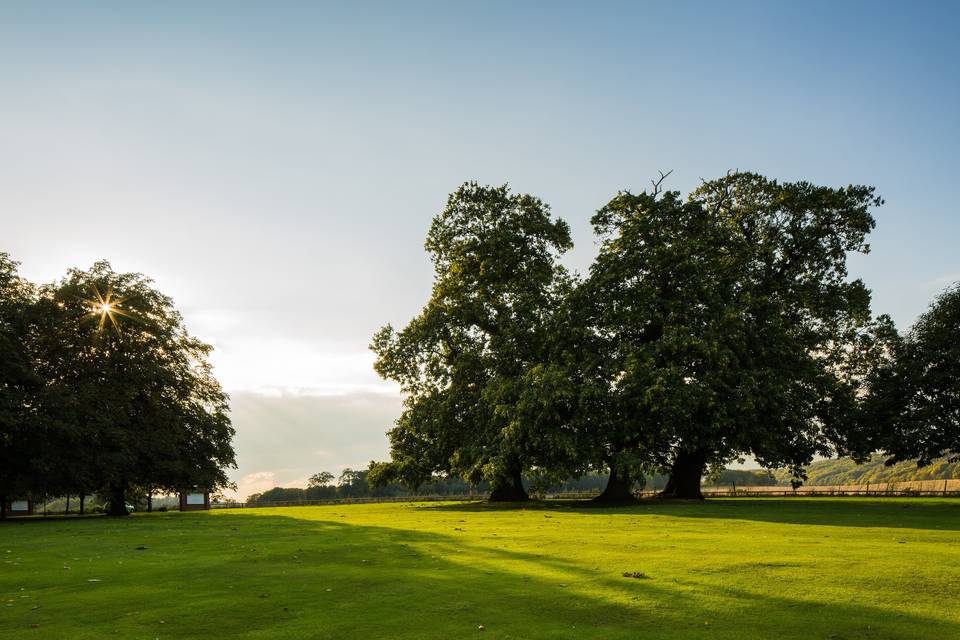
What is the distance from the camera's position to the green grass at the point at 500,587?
9312 mm

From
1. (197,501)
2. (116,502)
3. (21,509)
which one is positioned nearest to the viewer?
(116,502)

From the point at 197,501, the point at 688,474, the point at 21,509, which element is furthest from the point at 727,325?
the point at 21,509

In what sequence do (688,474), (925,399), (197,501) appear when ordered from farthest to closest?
1. (197,501)
2. (925,399)
3. (688,474)

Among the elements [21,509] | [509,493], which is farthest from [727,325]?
[21,509]

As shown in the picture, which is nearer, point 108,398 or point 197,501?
point 108,398

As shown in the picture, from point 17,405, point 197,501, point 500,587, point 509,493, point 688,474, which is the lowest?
point 197,501

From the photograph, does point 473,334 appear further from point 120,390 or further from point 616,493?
point 120,390

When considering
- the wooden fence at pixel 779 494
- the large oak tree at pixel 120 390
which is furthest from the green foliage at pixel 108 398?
the wooden fence at pixel 779 494

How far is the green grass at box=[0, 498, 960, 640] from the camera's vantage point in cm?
931

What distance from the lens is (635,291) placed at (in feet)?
139

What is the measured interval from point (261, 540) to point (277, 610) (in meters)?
12.8

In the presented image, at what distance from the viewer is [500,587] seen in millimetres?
12055

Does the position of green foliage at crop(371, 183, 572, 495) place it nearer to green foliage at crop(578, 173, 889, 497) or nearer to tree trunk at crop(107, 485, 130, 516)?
green foliage at crop(578, 173, 889, 497)

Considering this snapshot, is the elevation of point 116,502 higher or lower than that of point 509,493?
higher
